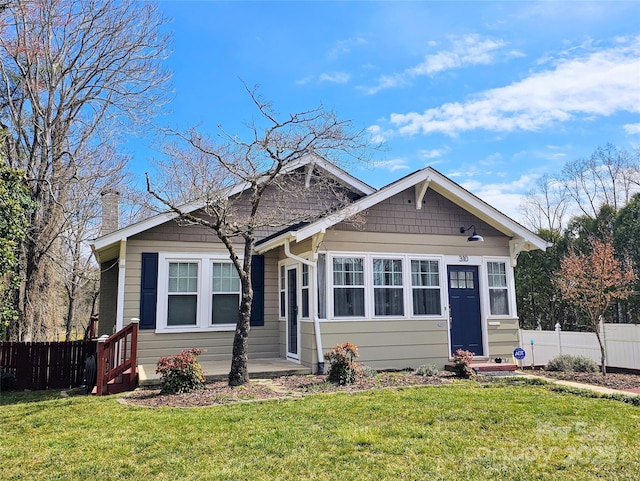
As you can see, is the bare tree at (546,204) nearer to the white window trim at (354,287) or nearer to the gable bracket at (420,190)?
the gable bracket at (420,190)

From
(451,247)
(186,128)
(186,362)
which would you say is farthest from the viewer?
(451,247)

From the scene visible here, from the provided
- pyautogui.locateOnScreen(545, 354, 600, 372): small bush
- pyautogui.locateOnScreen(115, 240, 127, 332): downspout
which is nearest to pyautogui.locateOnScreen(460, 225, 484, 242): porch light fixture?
pyautogui.locateOnScreen(545, 354, 600, 372): small bush

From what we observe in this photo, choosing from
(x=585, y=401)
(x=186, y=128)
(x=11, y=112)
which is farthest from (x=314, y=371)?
(x=11, y=112)

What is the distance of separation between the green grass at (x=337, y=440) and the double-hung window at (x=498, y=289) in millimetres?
3758

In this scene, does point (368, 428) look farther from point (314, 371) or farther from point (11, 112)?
point (11, 112)

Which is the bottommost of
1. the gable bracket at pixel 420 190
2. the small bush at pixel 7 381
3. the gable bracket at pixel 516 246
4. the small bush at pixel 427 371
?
the small bush at pixel 7 381

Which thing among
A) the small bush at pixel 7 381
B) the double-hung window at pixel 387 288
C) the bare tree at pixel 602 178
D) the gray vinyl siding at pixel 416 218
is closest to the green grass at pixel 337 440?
the small bush at pixel 7 381

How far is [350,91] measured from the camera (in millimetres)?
11383

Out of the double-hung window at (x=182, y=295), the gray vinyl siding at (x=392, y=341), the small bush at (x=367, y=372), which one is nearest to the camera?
the small bush at (x=367, y=372)

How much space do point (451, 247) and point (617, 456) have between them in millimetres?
6461

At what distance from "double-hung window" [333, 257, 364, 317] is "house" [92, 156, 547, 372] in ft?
0.07

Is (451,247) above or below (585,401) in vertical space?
above

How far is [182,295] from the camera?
34.5ft

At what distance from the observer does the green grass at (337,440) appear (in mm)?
4176
